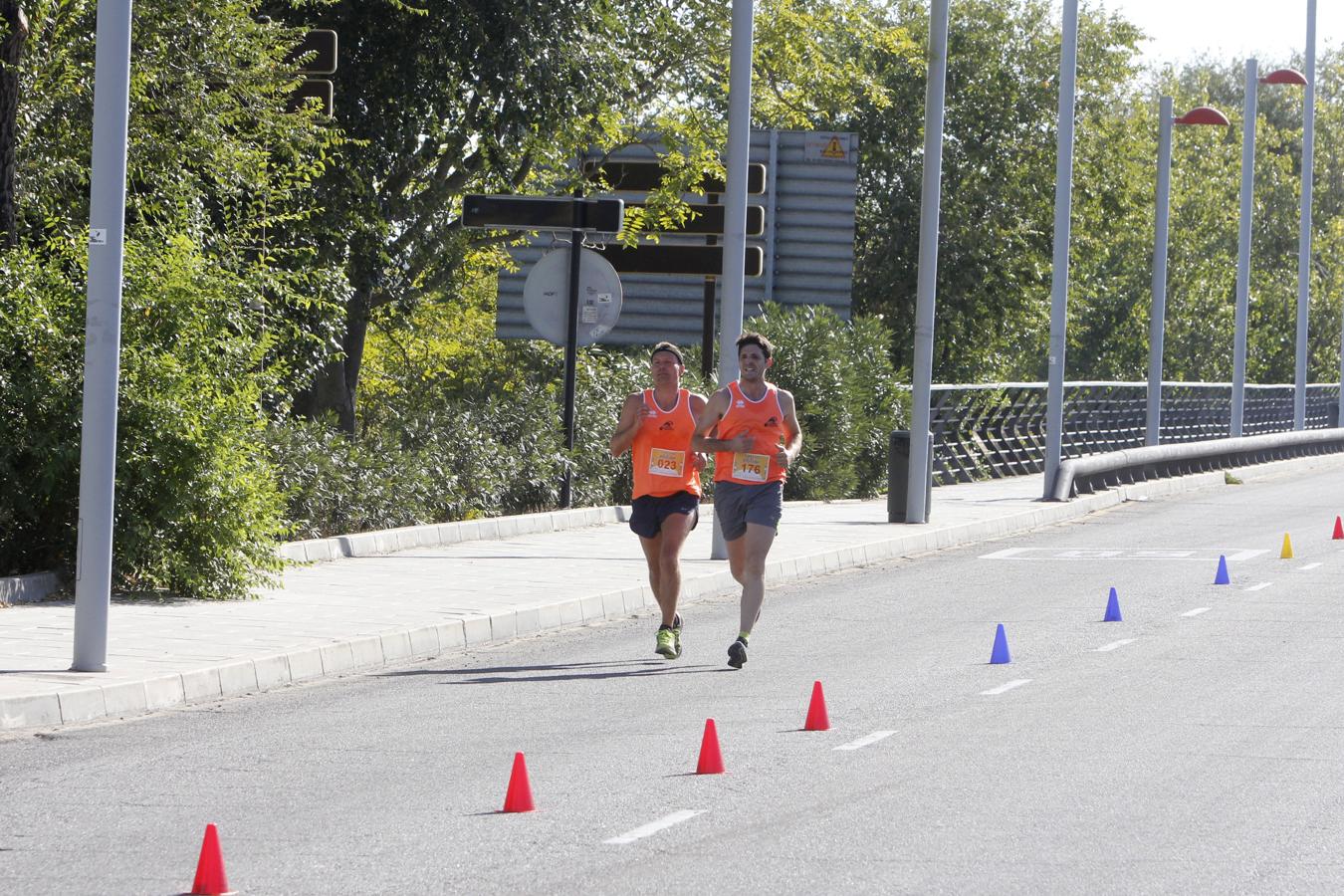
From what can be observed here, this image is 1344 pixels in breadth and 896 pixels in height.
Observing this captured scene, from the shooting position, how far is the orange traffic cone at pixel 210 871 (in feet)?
20.0

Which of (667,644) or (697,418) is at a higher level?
(697,418)

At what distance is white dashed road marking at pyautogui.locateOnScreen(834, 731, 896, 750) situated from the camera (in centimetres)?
891

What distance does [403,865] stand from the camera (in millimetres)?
6582

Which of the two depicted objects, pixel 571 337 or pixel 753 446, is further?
pixel 571 337

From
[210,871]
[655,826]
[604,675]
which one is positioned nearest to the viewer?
[210,871]

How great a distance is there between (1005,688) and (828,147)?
19852mm

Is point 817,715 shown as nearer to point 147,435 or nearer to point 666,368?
point 666,368

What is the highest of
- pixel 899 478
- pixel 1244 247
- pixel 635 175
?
pixel 1244 247

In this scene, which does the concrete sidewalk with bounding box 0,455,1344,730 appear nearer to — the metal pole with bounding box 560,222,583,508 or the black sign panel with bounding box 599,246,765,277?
the metal pole with bounding box 560,222,583,508

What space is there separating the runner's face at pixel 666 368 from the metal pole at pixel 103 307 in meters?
3.21

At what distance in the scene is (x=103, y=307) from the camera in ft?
34.4

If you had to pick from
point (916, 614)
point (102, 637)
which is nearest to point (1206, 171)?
point (916, 614)

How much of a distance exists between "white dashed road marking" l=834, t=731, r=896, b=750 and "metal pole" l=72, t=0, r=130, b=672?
394 cm

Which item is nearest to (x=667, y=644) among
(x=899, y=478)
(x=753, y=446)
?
(x=753, y=446)
